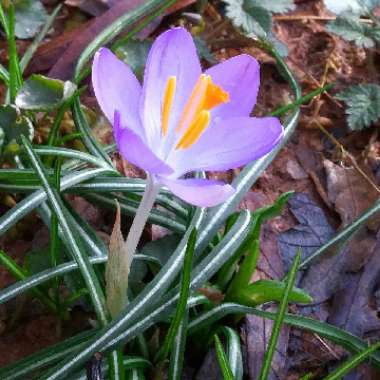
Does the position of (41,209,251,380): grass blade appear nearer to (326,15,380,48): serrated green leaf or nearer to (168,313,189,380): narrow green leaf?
(168,313,189,380): narrow green leaf

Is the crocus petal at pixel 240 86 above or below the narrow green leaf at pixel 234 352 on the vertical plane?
above

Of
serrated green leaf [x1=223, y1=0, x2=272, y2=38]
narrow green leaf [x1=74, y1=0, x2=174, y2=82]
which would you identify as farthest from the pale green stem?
serrated green leaf [x1=223, y1=0, x2=272, y2=38]

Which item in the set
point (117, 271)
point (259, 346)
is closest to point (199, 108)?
point (117, 271)

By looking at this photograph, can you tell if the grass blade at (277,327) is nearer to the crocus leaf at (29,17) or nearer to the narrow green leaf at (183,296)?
the narrow green leaf at (183,296)

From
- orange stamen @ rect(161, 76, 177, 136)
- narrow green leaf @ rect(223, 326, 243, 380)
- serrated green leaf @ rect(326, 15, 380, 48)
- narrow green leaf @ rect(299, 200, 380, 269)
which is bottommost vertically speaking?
narrow green leaf @ rect(223, 326, 243, 380)

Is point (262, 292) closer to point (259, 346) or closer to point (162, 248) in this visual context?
point (259, 346)

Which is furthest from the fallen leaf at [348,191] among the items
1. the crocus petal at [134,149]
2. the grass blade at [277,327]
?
the crocus petal at [134,149]

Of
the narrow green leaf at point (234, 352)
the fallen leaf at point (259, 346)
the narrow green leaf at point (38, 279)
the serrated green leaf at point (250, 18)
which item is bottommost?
the fallen leaf at point (259, 346)

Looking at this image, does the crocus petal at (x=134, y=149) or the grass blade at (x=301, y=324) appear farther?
the grass blade at (x=301, y=324)
